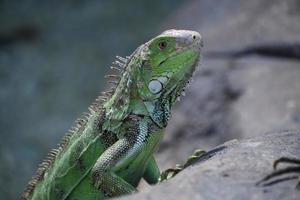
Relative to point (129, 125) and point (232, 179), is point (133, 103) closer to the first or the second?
point (129, 125)

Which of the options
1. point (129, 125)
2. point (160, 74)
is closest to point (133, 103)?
point (129, 125)

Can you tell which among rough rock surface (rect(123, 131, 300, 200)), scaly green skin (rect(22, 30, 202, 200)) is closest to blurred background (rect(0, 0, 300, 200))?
scaly green skin (rect(22, 30, 202, 200))

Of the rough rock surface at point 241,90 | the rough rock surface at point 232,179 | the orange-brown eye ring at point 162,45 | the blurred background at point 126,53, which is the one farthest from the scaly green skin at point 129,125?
the rough rock surface at point 241,90

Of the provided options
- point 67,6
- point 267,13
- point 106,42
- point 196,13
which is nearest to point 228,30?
point 267,13

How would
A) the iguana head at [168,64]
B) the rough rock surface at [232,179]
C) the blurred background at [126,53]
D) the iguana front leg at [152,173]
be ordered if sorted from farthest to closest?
1. the blurred background at [126,53]
2. the iguana front leg at [152,173]
3. the iguana head at [168,64]
4. the rough rock surface at [232,179]

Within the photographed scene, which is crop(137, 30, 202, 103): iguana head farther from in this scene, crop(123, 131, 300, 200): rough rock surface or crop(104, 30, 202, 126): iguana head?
crop(123, 131, 300, 200): rough rock surface

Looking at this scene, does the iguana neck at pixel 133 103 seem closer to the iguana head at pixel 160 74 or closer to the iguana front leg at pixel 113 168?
the iguana head at pixel 160 74
